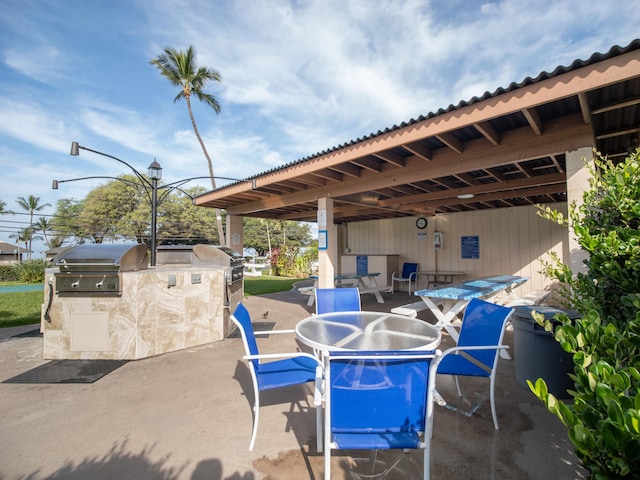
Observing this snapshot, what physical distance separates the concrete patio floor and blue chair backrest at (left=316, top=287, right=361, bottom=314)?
88 cm

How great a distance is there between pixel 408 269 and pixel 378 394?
27.8 ft

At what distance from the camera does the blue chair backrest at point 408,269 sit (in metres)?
9.39

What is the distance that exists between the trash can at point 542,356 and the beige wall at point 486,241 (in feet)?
15.4

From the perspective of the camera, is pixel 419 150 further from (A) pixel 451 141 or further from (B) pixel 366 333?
(B) pixel 366 333

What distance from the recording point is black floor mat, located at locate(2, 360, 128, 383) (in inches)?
116

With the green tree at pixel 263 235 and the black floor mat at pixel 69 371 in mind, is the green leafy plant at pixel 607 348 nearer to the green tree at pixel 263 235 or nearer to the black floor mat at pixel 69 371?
the black floor mat at pixel 69 371

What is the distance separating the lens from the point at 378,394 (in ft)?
4.60

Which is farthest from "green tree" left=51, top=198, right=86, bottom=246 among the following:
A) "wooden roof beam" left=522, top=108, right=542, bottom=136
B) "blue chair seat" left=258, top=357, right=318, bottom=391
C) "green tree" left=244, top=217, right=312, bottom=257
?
"wooden roof beam" left=522, top=108, right=542, bottom=136

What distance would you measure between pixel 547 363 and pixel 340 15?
21.2ft

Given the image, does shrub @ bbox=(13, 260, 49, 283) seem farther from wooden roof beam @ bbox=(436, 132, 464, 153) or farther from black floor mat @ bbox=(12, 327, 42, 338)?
wooden roof beam @ bbox=(436, 132, 464, 153)

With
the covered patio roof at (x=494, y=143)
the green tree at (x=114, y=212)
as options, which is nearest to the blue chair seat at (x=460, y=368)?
the covered patio roof at (x=494, y=143)

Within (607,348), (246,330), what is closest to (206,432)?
(246,330)

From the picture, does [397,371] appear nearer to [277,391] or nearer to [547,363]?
[277,391]

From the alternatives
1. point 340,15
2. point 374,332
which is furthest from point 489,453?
point 340,15
